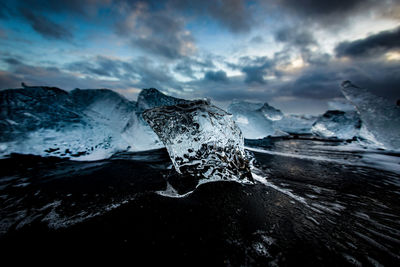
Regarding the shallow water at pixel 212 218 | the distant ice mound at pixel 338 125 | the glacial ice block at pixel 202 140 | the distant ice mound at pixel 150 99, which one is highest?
the distant ice mound at pixel 338 125

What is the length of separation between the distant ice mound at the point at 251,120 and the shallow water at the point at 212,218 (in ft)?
23.4

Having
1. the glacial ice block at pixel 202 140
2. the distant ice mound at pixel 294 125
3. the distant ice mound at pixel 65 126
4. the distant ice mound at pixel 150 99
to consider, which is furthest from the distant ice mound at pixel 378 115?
the distant ice mound at pixel 294 125

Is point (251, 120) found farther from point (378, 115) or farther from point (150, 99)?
point (150, 99)

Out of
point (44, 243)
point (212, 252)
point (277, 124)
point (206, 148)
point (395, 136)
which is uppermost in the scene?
point (277, 124)

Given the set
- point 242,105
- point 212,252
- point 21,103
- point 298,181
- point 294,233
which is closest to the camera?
point 212,252

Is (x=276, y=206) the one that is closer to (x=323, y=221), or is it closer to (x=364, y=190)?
(x=323, y=221)

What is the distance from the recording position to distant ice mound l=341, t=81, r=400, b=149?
4.81 m

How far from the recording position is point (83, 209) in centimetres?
140

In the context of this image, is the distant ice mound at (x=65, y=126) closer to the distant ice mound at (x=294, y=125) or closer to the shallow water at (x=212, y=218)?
the shallow water at (x=212, y=218)

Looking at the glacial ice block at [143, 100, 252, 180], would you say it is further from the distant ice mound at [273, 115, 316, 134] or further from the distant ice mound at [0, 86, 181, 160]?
the distant ice mound at [273, 115, 316, 134]

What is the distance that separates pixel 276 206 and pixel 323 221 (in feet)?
1.20

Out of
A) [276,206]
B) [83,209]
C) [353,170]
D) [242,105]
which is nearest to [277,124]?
[242,105]

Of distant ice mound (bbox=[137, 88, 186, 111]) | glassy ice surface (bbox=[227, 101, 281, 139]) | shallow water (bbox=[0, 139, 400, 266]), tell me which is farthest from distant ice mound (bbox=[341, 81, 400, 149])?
distant ice mound (bbox=[137, 88, 186, 111])

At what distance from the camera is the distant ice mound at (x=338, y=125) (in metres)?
9.21
